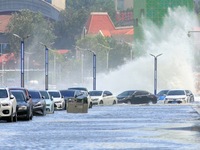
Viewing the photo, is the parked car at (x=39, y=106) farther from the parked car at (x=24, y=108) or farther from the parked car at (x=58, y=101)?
the parked car at (x=58, y=101)

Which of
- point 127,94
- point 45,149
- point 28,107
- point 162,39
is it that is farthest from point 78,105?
point 162,39

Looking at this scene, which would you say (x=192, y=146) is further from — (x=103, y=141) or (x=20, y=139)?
(x=20, y=139)

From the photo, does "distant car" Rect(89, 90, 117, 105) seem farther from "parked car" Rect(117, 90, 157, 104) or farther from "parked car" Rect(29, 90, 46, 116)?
"parked car" Rect(29, 90, 46, 116)

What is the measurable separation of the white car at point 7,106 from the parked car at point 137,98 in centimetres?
5005

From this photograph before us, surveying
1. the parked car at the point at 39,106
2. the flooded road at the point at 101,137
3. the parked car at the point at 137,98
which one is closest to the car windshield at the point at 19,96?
the parked car at the point at 39,106

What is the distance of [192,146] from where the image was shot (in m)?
33.5

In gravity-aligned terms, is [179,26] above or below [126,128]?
above

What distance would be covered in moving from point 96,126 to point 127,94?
58.2 meters

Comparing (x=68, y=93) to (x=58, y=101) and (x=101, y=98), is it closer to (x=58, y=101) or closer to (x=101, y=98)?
(x=58, y=101)

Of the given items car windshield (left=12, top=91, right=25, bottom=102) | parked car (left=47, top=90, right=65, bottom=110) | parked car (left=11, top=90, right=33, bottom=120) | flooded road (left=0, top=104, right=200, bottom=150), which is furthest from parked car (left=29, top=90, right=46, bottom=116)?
flooded road (left=0, top=104, right=200, bottom=150)

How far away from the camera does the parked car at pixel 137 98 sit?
345 ft

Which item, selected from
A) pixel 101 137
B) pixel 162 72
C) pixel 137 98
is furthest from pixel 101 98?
pixel 101 137

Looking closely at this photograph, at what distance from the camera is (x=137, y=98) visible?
105 m

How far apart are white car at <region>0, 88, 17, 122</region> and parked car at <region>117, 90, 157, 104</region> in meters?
50.1
